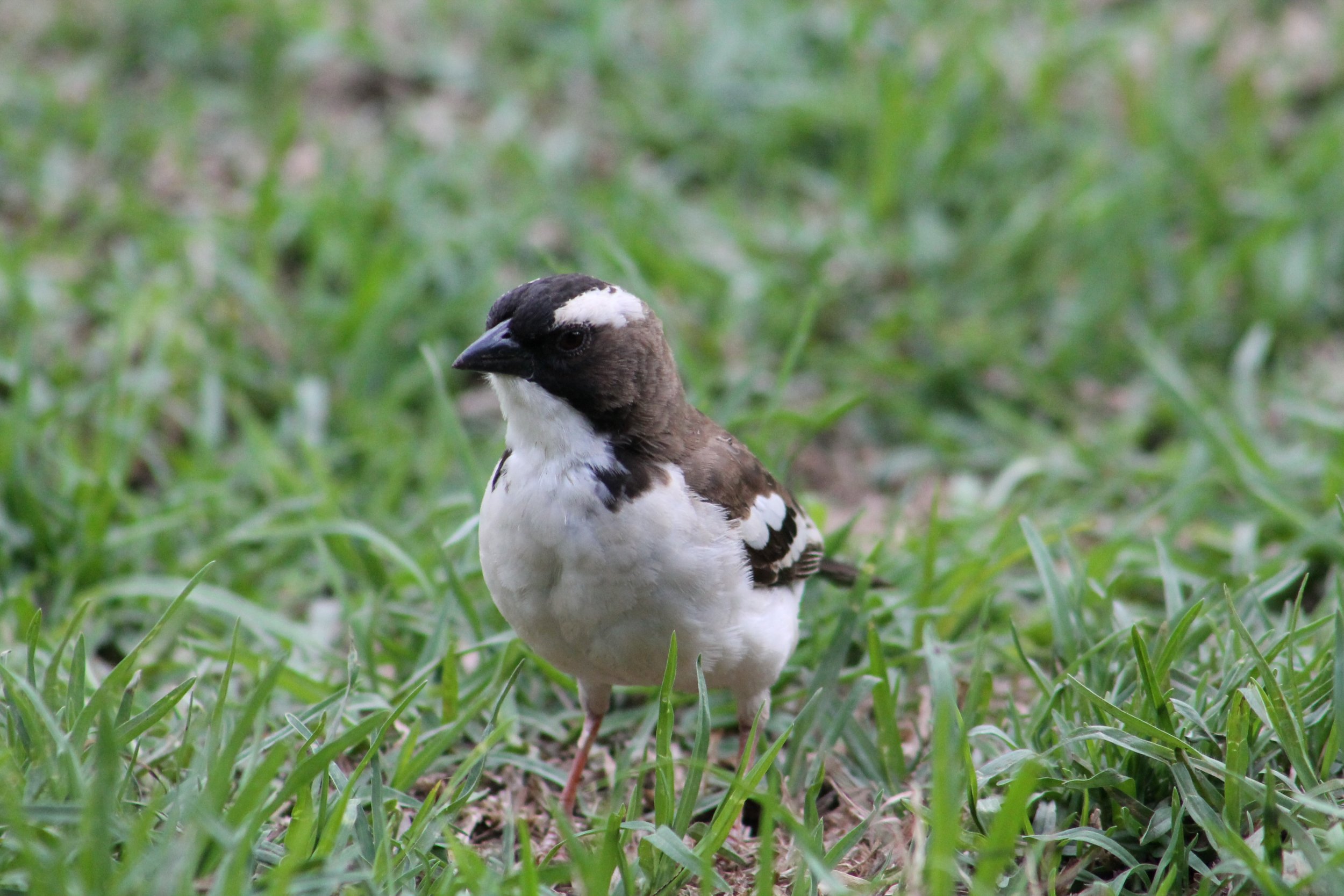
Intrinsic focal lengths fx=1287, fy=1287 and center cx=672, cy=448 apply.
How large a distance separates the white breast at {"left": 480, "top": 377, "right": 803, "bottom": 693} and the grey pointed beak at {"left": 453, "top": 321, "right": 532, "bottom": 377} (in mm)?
62

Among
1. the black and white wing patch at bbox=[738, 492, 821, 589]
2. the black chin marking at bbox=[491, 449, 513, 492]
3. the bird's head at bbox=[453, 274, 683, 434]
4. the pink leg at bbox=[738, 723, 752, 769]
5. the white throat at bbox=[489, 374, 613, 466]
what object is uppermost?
the bird's head at bbox=[453, 274, 683, 434]

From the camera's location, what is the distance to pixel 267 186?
264 inches

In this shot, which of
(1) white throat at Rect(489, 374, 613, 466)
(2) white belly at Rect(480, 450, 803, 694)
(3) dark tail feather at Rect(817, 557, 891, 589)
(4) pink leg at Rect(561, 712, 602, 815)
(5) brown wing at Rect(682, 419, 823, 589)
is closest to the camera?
(2) white belly at Rect(480, 450, 803, 694)

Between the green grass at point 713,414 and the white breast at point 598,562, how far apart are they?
0.26 meters

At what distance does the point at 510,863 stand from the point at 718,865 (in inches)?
27.7

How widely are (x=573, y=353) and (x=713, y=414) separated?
1.79 metres

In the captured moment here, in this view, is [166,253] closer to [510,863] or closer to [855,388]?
[855,388]

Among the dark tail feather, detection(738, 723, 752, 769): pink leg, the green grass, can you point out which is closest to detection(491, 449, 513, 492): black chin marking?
the green grass

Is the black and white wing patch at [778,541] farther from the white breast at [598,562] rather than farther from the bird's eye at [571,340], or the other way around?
the bird's eye at [571,340]

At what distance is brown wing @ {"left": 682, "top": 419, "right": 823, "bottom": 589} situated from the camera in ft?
12.4

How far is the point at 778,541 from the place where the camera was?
4.01m

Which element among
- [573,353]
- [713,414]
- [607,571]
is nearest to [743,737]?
[607,571]

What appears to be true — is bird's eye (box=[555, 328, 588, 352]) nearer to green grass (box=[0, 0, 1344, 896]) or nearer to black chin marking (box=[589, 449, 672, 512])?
black chin marking (box=[589, 449, 672, 512])

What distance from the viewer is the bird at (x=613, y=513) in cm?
348
